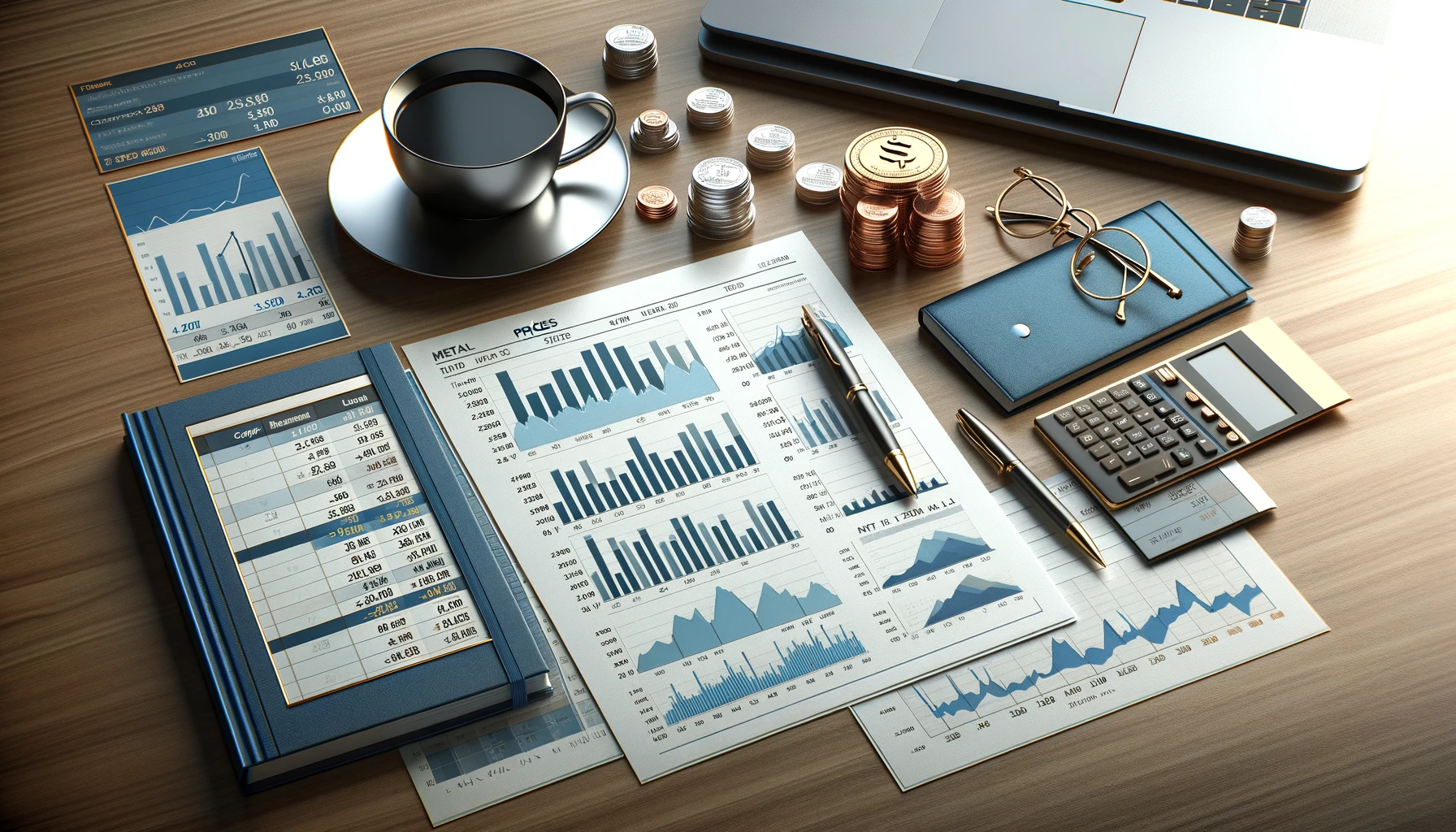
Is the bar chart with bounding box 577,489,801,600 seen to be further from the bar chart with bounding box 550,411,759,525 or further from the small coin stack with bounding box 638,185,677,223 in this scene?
the small coin stack with bounding box 638,185,677,223

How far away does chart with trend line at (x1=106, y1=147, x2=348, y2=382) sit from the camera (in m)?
1.02

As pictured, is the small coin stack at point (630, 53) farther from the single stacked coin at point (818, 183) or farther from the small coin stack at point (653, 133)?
the single stacked coin at point (818, 183)

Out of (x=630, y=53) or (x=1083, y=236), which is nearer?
(x=1083, y=236)

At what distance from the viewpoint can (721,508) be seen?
3.03 feet

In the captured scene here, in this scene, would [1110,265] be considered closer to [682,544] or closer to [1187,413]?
[1187,413]

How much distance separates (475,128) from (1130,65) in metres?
0.68

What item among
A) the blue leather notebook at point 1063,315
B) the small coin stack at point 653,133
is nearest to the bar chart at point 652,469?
the blue leather notebook at point 1063,315

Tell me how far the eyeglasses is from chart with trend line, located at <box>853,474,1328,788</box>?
9.4 inches

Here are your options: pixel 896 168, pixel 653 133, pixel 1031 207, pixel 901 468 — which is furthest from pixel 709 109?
pixel 901 468

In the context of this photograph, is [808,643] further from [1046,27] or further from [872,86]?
[1046,27]

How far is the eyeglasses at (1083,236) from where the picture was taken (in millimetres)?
1028

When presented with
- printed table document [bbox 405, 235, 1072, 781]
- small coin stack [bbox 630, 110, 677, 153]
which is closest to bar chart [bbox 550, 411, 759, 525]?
printed table document [bbox 405, 235, 1072, 781]

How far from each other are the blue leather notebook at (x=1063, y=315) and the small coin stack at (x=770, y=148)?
0.25 metres

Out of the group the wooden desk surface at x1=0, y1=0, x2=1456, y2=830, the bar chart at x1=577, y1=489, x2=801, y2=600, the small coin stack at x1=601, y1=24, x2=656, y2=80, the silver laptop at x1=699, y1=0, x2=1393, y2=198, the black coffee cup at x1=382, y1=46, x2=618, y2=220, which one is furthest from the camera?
the small coin stack at x1=601, y1=24, x2=656, y2=80
